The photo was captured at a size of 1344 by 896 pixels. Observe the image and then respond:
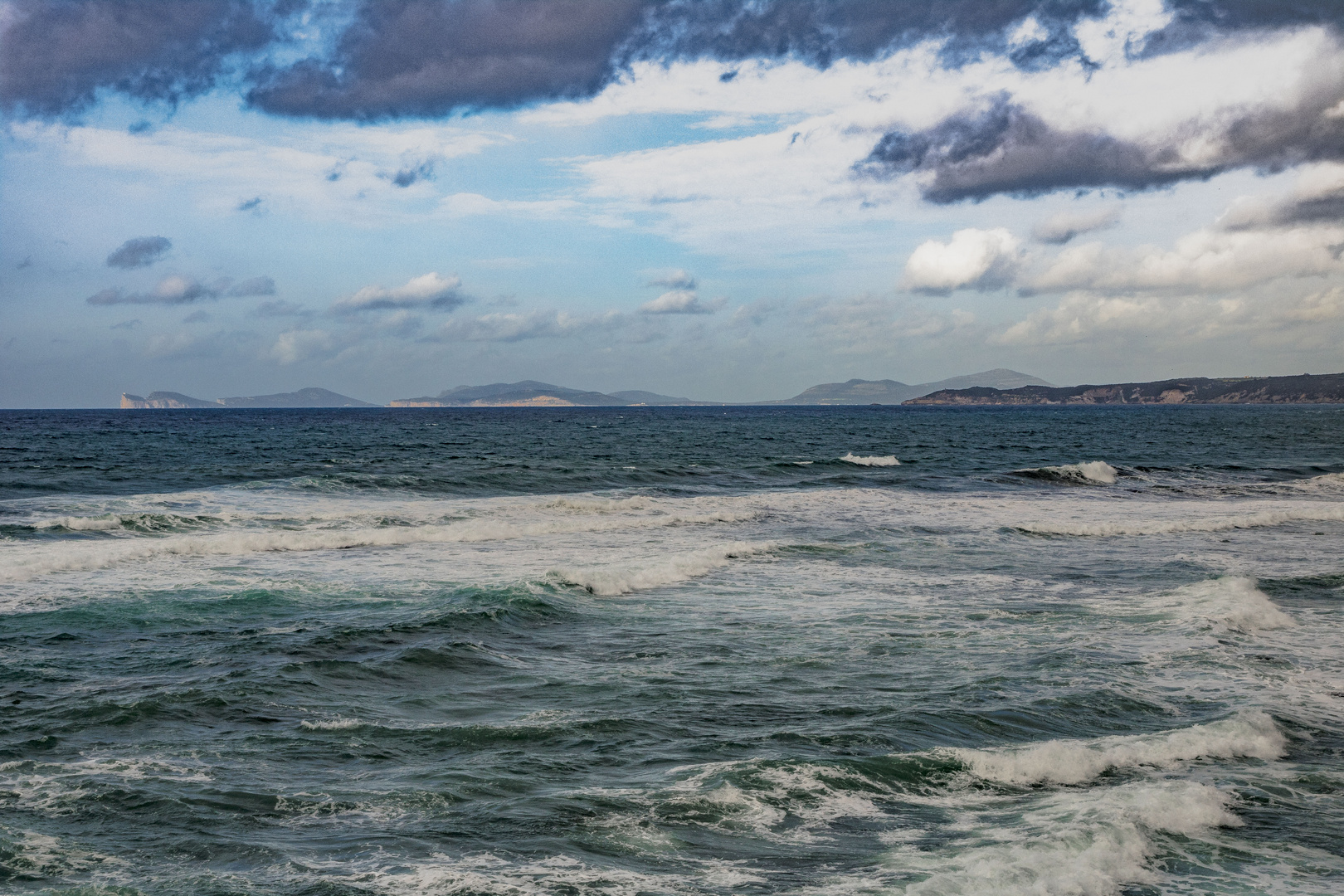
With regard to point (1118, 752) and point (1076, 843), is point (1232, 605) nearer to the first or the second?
point (1118, 752)

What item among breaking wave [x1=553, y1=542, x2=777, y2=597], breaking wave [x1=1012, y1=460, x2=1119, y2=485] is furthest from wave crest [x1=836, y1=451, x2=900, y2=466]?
breaking wave [x1=553, y1=542, x2=777, y2=597]

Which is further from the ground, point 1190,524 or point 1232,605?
point 1232,605

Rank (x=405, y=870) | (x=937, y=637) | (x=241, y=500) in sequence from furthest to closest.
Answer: (x=241, y=500) < (x=937, y=637) < (x=405, y=870)

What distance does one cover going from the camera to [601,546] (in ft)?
79.9

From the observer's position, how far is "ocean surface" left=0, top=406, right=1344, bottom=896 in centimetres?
718

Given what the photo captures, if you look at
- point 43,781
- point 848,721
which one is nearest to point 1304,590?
point 848,721

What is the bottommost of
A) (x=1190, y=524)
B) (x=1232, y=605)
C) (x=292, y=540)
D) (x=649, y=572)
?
(x=1190, y=524)

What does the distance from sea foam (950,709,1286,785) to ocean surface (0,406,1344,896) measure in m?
0.04

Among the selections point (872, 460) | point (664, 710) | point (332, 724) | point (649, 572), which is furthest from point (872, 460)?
point (332, 724)

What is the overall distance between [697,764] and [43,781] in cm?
570

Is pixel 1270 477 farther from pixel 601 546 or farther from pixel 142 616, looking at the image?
pixel 142 616

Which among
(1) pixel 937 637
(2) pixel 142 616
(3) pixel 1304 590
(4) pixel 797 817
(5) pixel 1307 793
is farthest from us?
(3) pixel 1304 590

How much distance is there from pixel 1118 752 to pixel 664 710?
181 inches

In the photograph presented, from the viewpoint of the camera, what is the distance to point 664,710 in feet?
35.0
